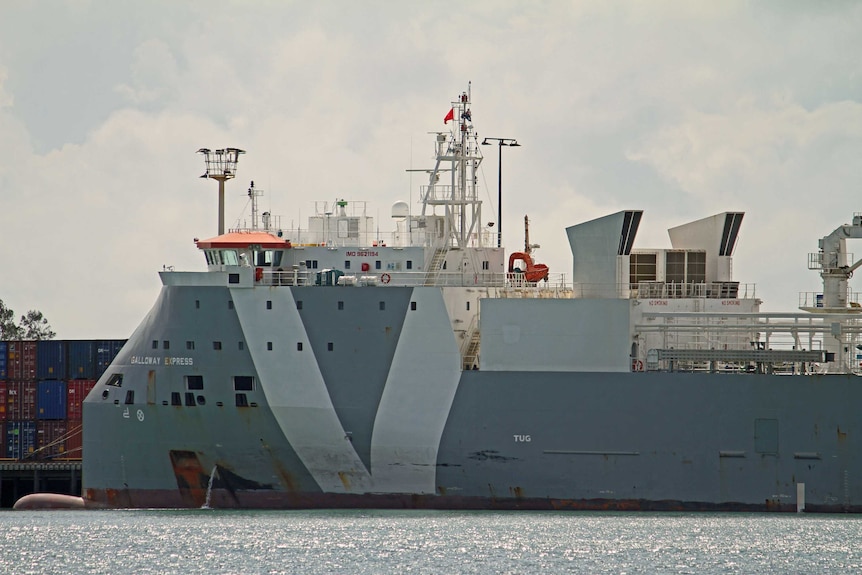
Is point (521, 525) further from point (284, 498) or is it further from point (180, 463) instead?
point (180, 463)

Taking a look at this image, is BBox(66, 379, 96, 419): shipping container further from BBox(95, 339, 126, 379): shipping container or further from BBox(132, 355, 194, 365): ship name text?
BBox(132, 355, 194, 365): ship name text

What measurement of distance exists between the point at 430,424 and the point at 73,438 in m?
12.9

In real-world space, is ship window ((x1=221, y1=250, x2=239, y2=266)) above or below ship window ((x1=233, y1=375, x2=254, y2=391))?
above

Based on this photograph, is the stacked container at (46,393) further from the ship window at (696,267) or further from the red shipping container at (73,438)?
the ship window at (696,267)

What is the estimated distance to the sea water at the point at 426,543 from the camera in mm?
29734

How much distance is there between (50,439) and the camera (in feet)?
141

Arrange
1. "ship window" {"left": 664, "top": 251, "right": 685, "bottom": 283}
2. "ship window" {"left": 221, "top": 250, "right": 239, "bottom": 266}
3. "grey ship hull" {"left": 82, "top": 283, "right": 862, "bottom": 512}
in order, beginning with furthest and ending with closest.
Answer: "ship window" {"left": 664, "top": 251, "right": 685, "bottom": 283} < "ship window" {"left": 221, "top": 250, "right": 239, "bottom": 266} < "grey ship hull" {"left": 82, "top": 283, "right": 862, "bottom": 512}

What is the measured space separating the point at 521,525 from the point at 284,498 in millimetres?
5308

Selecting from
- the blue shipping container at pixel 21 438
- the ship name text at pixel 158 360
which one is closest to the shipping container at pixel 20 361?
the blue shipping container at pixel 21 438

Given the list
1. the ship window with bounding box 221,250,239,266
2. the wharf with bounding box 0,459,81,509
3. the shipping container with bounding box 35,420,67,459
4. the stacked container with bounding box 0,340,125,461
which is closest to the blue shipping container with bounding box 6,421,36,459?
the stacked container with bounding box 0,340,125,461

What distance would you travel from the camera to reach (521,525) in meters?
34.2

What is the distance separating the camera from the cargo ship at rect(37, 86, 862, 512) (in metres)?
34.0

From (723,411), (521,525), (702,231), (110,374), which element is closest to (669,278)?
(702,231)

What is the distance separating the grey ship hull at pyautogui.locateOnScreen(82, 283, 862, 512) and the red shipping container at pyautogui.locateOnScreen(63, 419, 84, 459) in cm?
763
